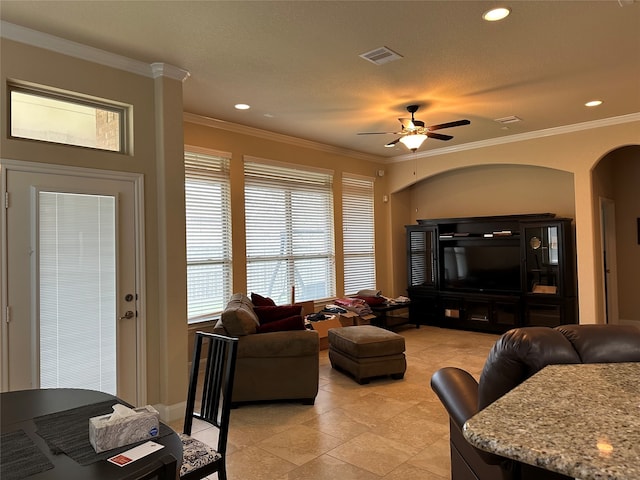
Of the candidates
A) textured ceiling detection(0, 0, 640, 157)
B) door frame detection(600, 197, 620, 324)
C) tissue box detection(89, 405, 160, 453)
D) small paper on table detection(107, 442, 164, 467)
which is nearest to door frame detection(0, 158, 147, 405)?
textured ceiling detection(0, 0, 640, 157)

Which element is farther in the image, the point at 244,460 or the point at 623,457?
the point at 244,460

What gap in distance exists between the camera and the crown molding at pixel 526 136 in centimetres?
541

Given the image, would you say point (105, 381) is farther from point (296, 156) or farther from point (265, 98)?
point (296, 156)

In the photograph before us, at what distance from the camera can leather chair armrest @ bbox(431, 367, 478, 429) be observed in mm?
2031

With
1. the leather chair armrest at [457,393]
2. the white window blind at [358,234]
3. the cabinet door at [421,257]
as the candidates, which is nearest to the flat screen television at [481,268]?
the cabinet door at [421,257]

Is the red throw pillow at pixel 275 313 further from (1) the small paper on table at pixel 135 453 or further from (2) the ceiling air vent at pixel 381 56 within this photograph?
(1) the small paper on table at pixel 135 453

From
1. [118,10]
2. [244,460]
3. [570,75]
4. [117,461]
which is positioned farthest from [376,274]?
[117,461]

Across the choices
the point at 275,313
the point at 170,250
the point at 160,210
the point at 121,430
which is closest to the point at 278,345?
the point at 275,313

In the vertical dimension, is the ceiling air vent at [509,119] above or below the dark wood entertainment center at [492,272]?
above

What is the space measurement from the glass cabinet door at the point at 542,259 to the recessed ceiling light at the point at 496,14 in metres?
4.04

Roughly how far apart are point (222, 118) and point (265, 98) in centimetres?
94

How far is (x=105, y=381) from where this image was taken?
3334 mm

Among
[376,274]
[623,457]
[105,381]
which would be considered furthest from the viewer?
[376,274]

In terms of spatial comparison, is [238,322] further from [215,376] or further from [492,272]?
[492,272]
